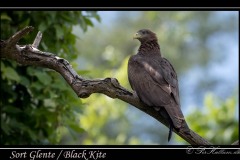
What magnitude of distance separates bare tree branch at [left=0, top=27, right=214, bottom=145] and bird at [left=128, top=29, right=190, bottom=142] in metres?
0.09

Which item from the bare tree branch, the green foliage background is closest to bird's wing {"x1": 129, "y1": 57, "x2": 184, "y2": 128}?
the bare tree branch

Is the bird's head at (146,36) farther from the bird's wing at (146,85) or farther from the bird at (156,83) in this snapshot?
the bird's wing at (146,85)

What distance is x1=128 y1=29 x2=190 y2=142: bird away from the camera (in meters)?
6.30

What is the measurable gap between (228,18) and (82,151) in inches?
946

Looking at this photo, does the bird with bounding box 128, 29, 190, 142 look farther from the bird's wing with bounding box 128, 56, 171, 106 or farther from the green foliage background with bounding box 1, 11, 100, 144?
the green foliage background with bounding box 1, 11, 100, 144

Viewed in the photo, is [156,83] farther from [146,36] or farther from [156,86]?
[146,36]

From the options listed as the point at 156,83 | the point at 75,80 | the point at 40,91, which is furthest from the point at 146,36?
the point at 75,80

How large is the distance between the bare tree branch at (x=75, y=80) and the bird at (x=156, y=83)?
0.09 metres

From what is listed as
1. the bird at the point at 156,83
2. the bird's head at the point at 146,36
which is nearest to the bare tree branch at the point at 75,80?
the bird at the point at 156,83

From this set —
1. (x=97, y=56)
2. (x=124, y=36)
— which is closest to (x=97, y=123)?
(x=97, y=56)

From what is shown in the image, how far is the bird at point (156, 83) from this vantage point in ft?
20.7

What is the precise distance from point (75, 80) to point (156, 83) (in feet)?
3.59

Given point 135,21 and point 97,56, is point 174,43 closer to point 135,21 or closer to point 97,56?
point 97,56

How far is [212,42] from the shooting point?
2945cm
